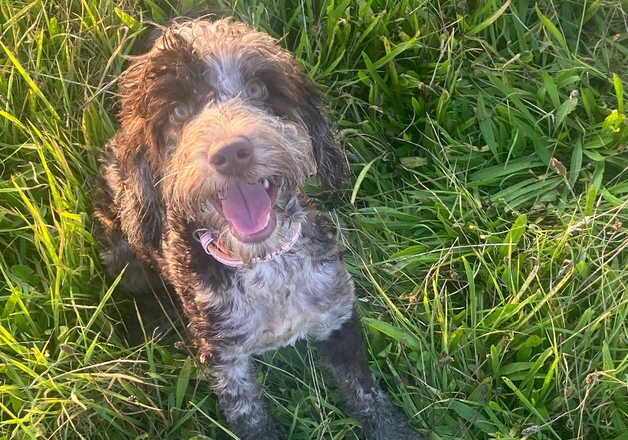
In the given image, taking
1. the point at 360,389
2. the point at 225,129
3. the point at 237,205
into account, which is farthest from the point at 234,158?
the point at 360,389

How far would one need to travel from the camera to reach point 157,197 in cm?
256

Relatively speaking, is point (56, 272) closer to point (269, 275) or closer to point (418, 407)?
point (269, 275)

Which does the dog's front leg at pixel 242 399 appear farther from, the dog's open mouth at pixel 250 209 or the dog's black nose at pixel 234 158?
the dog's black nose at pixel 234 158

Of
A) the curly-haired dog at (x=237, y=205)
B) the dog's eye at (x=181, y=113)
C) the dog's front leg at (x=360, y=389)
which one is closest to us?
the curly-haired dog at (x=237, y=205)

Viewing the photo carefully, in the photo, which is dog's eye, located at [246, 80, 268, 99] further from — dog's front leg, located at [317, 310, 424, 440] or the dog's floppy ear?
dog's front leg, located at [317, 310, 424, 440]

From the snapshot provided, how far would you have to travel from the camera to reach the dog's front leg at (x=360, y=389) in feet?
9.96

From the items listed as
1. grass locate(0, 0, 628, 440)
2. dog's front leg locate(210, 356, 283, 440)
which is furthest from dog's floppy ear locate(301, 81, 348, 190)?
dog's front leg locate(210, 356, 283, 440)

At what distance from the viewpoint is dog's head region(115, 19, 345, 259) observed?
2135 millimetres

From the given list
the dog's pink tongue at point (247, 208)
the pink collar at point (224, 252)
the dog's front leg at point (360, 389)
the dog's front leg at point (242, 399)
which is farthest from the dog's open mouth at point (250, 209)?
the dog's front leg at point (360, 389)

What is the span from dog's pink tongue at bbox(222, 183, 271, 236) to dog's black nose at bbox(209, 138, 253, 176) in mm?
205

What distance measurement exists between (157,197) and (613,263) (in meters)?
2.10

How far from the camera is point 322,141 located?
8.68ft

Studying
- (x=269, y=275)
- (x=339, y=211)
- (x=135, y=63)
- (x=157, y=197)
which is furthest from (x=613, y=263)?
(x=135, y=63)

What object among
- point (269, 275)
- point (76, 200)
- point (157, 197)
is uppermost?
point (157, 197)
